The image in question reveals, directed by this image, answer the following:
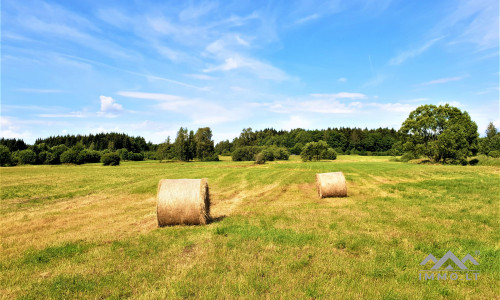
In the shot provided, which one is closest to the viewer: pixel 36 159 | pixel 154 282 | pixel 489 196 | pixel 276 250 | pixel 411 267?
pixel 154 282

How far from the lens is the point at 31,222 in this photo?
1252cm

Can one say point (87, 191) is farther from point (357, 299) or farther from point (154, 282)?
point (357, 299)

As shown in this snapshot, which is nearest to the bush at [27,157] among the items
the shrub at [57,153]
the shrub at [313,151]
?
the shrub at [57,153]

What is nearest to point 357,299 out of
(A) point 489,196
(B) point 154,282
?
(B) point 154,282

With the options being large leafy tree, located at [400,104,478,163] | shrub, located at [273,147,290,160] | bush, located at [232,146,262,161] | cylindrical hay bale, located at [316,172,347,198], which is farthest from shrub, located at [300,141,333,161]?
cylindrical hay bale, located at [316,172,347,198]

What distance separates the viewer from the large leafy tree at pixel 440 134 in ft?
178

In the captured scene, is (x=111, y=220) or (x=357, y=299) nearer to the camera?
(x=357, y=299)

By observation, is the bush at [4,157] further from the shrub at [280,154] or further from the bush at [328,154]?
the bush at [328,154]

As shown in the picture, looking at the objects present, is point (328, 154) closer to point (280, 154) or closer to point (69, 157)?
point (280, 154)

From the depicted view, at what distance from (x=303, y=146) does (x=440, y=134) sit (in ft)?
168

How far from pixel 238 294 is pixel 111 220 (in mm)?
9507

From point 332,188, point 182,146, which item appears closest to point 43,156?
point 182,146

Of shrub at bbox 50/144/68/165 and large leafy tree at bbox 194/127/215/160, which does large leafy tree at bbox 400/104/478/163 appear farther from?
shrub at bbox 50/144/68/165

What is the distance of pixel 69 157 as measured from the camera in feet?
263
